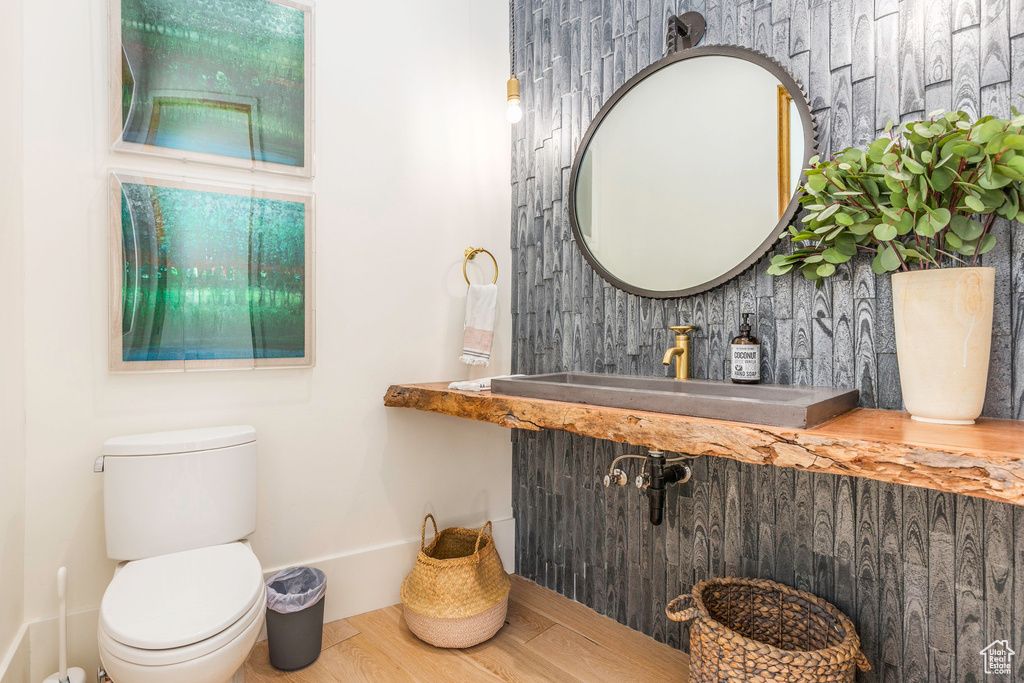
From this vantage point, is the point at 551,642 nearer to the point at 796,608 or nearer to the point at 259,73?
the point at 796,608

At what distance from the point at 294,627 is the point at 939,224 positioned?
6.48 feet

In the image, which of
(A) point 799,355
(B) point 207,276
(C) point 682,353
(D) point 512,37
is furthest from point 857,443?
(D) point 512,37

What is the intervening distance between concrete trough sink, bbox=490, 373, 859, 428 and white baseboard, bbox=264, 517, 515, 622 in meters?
0.85

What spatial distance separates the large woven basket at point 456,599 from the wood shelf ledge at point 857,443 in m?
0.69

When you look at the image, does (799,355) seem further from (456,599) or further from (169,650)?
(169,650)

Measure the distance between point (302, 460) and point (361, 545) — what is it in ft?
1.33

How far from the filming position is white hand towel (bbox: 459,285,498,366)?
2.17 meters

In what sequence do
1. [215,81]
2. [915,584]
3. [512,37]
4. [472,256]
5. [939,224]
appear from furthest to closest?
1. [512,37]
2. [472,256]
3. [215,81]
4. [915,584]
5. [939,224]

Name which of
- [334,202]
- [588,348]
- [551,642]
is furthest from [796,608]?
[334,202]

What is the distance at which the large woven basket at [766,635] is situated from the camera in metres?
1.25

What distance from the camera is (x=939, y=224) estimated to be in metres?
1.08

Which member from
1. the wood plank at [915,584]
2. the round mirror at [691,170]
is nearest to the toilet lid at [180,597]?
the round mirror at [691,170]

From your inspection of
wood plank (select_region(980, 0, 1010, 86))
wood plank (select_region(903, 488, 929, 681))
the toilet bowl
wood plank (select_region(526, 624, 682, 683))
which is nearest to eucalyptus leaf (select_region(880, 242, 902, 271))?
wood plank (select_region(980, 0, 1010, 86))

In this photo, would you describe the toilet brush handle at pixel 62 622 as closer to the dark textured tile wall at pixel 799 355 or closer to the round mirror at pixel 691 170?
the dark textured tile wall at pixel 799 355
